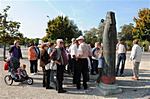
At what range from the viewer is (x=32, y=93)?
11.3 meters

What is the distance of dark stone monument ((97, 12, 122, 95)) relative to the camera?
11.6 metres

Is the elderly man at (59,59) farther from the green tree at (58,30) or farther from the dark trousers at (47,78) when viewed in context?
the green tree at (58,30)

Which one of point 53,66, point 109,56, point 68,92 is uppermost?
point 109,56

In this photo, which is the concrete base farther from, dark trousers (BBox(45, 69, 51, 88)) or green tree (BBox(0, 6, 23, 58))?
green tree (BBox(0, 6, 23, 58))

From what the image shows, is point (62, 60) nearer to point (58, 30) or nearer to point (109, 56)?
point (109, 56)

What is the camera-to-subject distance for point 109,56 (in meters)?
11.9

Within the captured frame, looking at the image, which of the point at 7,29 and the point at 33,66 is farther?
the point at 7,29

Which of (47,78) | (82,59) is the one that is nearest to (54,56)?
(82,59)

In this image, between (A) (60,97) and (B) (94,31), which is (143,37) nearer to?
(A) (60,97)

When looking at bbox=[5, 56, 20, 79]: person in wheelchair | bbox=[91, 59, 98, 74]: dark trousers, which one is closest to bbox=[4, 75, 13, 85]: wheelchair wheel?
bbox=[5, 56, 20, 79]: person in wheelchair

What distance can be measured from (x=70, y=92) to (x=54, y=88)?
1063 millimetres

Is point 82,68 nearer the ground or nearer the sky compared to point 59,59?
nearer the ground

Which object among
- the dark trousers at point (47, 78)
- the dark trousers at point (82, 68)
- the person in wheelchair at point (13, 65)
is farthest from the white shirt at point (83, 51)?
the person in wheelchair at point (13, 65)

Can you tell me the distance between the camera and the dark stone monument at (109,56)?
38.0ft
